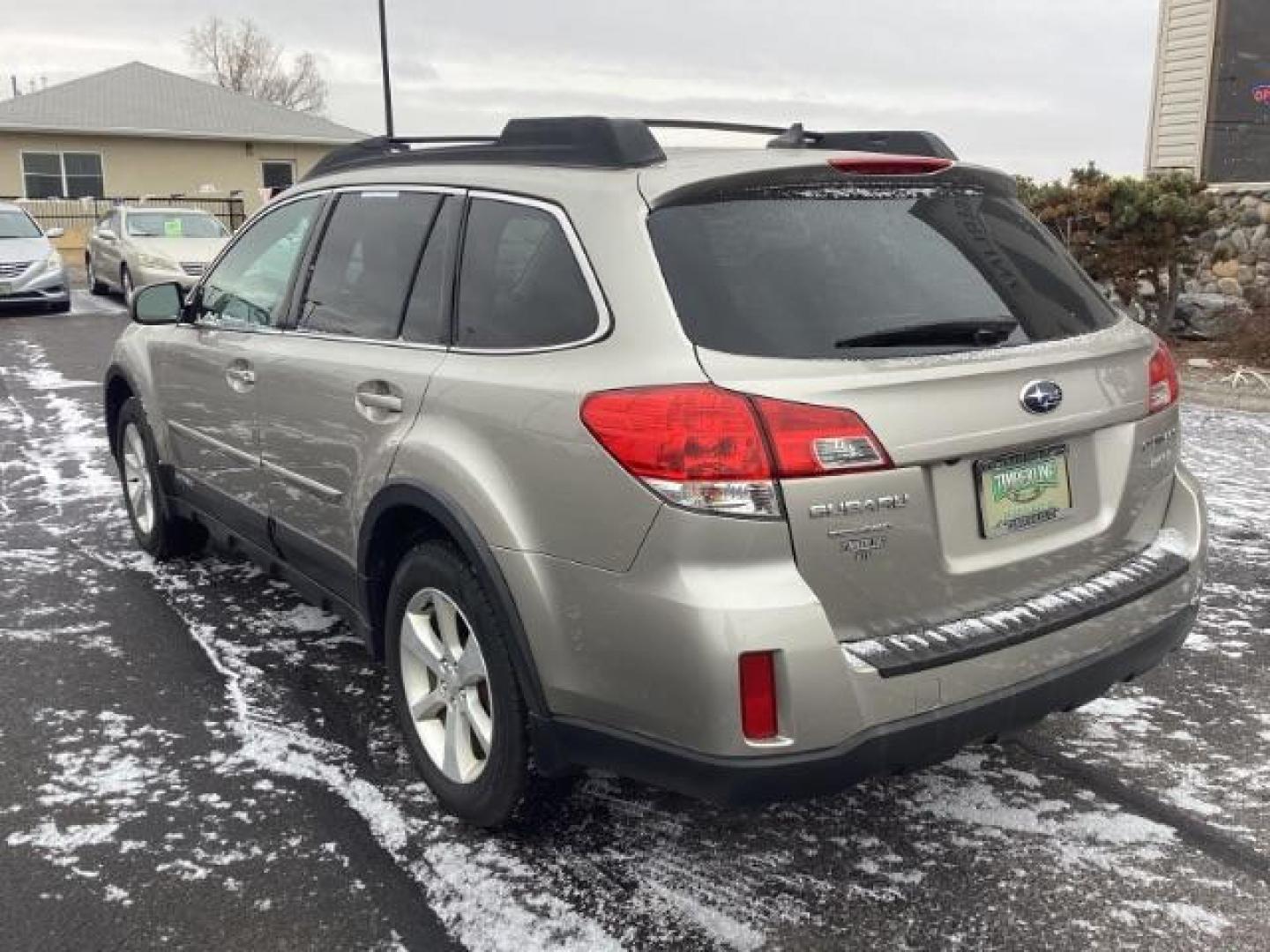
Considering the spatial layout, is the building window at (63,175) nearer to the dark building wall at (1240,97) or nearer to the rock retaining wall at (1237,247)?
the dark building wall at (1240,97)

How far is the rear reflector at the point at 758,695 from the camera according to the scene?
2.33 m

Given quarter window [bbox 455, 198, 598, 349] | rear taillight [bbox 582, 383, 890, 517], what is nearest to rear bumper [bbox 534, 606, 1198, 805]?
rear taillight [bbox 582, 383, 890, 517]

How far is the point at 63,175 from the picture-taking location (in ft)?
101

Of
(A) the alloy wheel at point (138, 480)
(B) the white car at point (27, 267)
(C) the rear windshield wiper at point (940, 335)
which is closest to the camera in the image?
(C) the rear windshield wiper at point (940, 335)

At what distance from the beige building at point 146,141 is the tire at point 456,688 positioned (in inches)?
1148

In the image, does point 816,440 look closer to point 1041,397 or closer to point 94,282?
point 1041,397

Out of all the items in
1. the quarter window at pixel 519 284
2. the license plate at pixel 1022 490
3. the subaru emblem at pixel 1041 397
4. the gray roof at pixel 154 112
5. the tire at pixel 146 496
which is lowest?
the tire at pixel 146 496

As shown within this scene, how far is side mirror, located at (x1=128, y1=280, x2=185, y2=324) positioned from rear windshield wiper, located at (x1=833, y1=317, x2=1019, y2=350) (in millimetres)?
3344

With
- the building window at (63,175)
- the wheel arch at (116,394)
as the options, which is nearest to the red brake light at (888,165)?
the wheel arch at (116,394)

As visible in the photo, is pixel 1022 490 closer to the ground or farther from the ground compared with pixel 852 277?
closer to the ground

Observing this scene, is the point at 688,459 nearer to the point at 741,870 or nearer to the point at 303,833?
the point at 741,870

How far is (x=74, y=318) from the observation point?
53.8 feet

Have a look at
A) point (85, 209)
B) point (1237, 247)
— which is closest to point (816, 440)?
point (1237, 247)

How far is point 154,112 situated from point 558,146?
3343 centimetres
